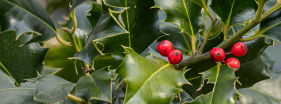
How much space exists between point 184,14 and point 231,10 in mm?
119

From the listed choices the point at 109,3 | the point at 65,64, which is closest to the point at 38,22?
the point at 109,3

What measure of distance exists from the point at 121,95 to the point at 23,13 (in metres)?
0.32

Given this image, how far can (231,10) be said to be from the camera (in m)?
0.73

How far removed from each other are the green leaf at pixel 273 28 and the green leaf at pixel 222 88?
130mm

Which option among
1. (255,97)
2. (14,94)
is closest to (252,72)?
(255,97)

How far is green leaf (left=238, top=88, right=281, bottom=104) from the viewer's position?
3.27 feet

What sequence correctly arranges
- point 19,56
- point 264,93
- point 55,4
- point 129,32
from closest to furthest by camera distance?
point 129,32, point 19,56, point 264,93, point 55,4

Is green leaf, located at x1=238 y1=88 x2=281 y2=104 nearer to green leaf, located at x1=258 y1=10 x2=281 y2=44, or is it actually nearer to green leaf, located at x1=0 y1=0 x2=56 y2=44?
green leaf, located at x1=258 y1=10 x2=281 y2=44

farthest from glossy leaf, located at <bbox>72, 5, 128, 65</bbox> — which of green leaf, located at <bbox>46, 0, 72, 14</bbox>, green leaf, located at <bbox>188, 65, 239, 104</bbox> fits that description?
green leaf, located at <bbox>46, 0, 72, 14</bbox>

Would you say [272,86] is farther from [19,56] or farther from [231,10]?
[19,56]

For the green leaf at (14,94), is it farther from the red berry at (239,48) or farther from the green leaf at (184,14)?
the red berry at (239,48)

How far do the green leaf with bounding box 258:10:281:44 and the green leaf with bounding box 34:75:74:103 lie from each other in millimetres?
479

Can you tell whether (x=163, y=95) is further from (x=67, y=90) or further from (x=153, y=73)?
(x=67, y=90)

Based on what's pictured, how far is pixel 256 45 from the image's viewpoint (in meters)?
0.78
